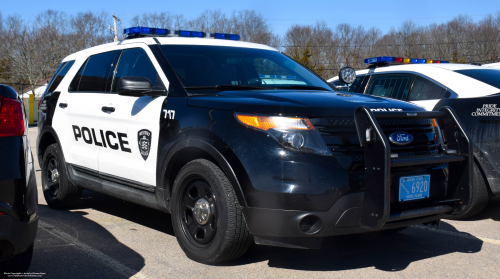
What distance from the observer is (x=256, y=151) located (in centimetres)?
327

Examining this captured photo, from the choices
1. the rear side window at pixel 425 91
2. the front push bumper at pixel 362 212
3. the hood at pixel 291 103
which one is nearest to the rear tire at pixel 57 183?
the hood at pixel 291 103

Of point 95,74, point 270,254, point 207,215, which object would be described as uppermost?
point 95,74

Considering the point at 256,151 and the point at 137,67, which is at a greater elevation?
the point at 137,67

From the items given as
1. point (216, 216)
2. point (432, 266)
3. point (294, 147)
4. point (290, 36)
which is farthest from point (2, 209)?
point (290, 36)

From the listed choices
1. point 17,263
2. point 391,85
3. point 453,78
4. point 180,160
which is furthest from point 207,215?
point 391,85

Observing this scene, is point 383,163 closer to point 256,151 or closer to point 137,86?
point 256,151

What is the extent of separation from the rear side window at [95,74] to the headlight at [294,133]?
2.30 metres

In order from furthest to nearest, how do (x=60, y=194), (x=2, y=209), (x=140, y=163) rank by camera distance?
(x=60, y=194) → (x=140, y=163) → (x=2, y=209)

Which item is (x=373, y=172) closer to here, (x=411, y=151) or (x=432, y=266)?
(x=411, y=151)

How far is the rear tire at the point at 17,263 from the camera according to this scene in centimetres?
324

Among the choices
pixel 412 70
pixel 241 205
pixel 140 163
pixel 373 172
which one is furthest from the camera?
pixel 412 70

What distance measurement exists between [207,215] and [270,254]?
0.73m

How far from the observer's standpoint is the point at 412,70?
6.29 metres

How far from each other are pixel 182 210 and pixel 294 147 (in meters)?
1.16
